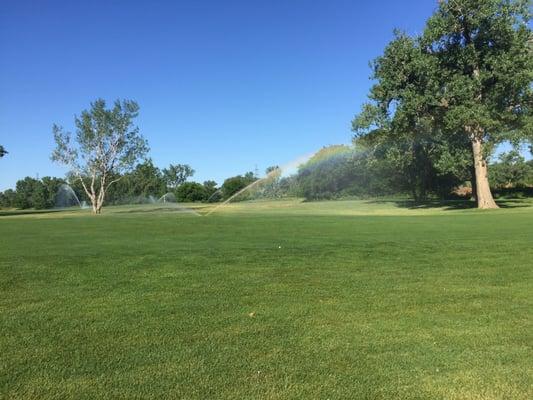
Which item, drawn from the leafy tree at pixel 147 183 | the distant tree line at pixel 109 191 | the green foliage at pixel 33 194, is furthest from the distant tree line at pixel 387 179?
the green foliage at pixel 33 194

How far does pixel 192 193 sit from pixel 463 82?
61909 millimetres

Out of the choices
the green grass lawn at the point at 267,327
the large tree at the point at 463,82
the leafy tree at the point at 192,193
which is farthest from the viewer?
the leafy tree at the point at 192,193

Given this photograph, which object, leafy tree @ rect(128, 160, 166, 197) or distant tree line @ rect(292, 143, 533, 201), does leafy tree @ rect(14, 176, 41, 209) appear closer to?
leafy tree @ rect(128, 160, 166, 197)

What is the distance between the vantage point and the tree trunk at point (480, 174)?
129ft

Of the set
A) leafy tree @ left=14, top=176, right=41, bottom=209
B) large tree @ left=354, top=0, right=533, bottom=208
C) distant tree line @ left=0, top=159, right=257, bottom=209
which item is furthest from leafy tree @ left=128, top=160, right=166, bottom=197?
large tree @ left=354, top=0, right=533, bottom=208

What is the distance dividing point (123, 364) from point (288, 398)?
1.70 m

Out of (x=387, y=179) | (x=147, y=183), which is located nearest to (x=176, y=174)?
(x=147, y=183)

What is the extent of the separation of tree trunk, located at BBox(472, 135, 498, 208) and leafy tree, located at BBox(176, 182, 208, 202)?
53337mm

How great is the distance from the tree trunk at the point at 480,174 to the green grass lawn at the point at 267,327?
29757mm

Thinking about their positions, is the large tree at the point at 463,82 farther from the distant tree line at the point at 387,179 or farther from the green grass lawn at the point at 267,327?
the green grass lawn at the point at 267,327

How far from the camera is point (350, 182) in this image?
69.2m

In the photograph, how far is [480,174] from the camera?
4103cm

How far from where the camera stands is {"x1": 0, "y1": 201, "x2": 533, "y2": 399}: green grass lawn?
4.54 meters

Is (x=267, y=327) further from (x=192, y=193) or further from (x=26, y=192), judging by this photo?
(x=26, y=192)
